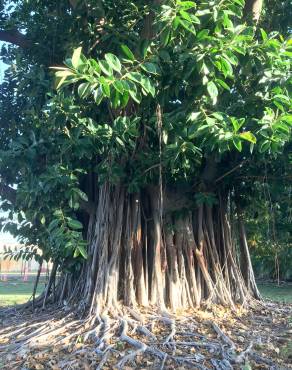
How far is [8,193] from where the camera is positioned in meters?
8.09

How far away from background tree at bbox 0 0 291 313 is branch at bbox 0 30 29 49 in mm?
161

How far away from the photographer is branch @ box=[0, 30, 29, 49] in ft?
26.6

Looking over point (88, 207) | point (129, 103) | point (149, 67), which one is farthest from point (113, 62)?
point (88, 207)

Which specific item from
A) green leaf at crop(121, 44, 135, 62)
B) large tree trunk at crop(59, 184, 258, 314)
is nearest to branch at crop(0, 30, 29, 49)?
large tree trunk at crop(59, 184, 258, 314)

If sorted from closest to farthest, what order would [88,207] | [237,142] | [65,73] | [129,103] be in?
[65,73], [237,142], [129,103], [88,207]

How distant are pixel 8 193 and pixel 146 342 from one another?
3.34 m

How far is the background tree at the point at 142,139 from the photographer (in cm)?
534

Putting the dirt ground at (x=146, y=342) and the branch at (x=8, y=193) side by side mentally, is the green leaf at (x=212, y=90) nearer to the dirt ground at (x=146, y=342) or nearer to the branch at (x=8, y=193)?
the dirt ground at (x=146, y=342)

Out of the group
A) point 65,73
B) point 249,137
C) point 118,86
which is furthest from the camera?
point 249,137

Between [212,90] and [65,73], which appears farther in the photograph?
[212,90]

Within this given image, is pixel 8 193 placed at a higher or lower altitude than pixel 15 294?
higher

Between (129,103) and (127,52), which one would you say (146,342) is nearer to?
(129,103)

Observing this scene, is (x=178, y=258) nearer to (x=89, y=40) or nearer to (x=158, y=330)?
(x=158, y=330)

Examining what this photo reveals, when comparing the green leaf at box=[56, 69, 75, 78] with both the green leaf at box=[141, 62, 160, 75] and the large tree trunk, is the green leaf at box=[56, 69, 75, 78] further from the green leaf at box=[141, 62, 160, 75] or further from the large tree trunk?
the large tree trunk
